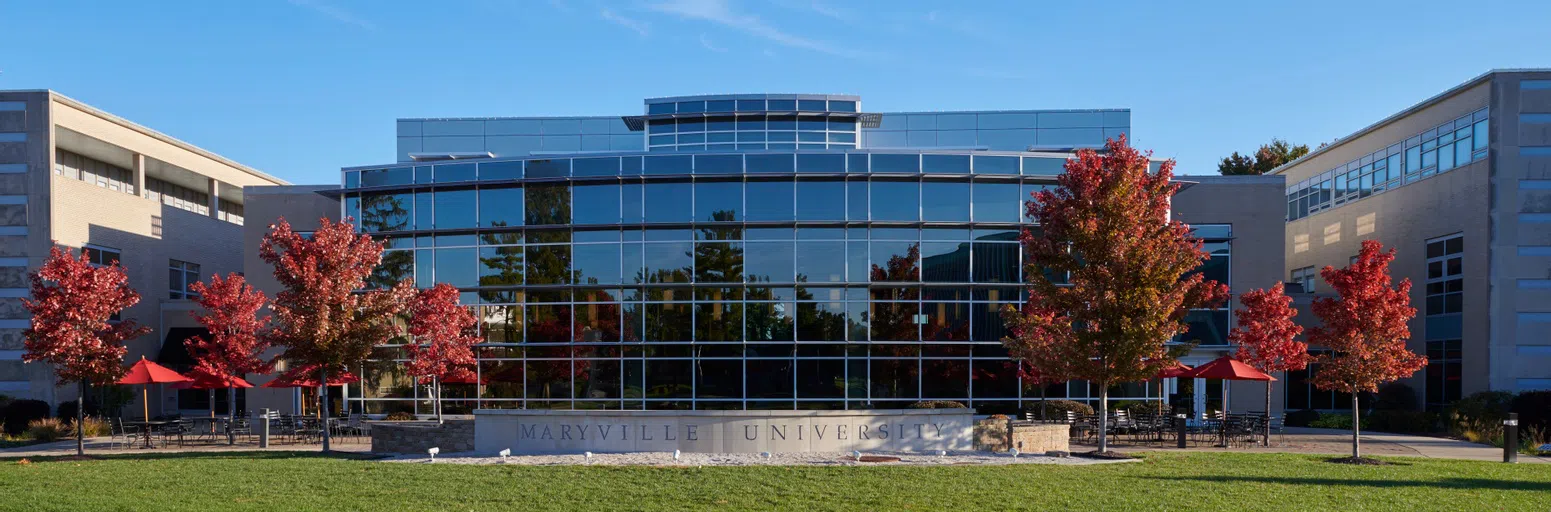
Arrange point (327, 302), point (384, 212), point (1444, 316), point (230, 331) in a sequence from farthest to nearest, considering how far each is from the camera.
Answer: point (1444, 316) < point (384, 212) < point (230, 331) < point (327, 302)

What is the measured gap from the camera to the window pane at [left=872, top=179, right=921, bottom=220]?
102 ft

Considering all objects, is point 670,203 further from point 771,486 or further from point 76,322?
point 771,486

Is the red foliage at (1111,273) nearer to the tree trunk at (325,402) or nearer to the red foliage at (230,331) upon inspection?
the tree trunk at (325,402)

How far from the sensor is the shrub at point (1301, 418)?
35.1 metres

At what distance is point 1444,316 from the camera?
112 feet

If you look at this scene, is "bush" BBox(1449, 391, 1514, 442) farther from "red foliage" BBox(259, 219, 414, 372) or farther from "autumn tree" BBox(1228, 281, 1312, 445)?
"red foliage" BBox(259, 219, 414, 372)

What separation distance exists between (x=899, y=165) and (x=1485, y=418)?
17161mm

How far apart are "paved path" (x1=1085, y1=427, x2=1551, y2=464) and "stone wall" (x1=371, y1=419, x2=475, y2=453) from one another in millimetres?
14343

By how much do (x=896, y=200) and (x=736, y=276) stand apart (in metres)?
5.07

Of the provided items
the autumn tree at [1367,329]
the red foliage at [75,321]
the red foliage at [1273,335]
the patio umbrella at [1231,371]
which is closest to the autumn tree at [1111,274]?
the autumn tree at [1367,329]

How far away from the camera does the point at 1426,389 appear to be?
34844mm

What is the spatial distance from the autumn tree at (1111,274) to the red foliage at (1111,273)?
2cm

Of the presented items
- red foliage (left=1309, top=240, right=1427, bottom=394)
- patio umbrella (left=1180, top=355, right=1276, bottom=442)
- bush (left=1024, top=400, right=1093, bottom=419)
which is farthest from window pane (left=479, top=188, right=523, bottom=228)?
red foliage (left=1309, top=240, right=1427, bottom=394)

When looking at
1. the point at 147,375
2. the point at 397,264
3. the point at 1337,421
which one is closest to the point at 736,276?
the point at 397,264
